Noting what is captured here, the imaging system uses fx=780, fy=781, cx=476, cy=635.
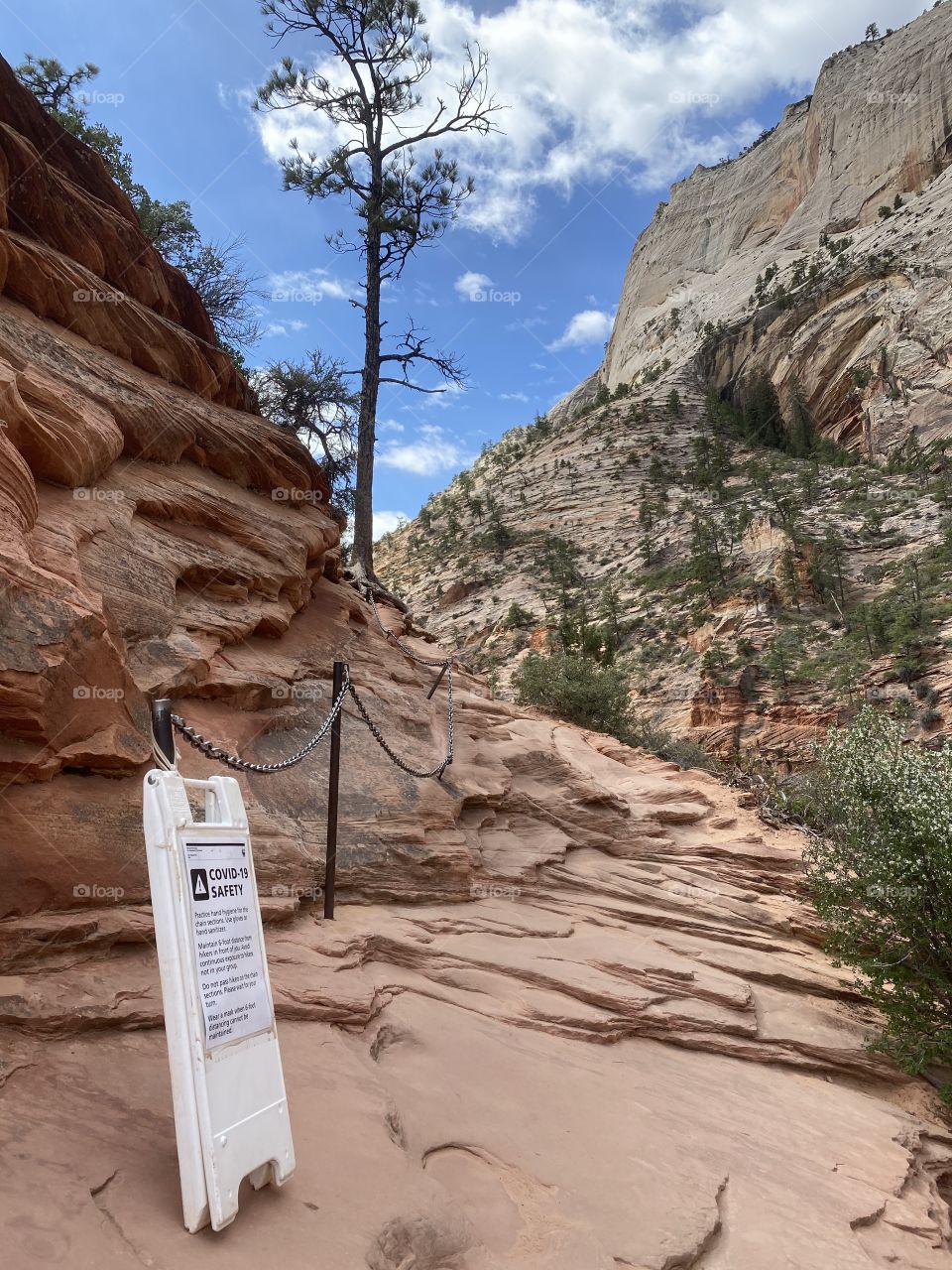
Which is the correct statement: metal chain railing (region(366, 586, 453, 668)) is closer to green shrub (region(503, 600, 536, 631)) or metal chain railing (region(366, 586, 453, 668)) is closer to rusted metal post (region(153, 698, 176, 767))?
rusted metal post (region(153, 698, 176, 767))

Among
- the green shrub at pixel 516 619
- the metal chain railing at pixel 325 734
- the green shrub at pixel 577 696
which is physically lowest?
the metal chain railing at pixel 325 734

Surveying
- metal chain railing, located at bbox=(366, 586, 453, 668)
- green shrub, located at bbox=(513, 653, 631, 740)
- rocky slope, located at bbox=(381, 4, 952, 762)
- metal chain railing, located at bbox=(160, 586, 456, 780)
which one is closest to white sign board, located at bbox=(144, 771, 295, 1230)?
metal chain railing, located at bbox=(160, 586, 456, 780)

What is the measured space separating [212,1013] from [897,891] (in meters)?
6.76

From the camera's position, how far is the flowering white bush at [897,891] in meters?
7.09

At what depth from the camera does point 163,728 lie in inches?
129

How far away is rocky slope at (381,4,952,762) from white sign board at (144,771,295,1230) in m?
25.8

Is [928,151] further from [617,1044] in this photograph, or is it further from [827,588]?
[617,1044]

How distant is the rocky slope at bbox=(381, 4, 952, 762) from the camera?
30.1 m

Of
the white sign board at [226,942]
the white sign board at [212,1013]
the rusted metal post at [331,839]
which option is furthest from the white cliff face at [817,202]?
the white sign board at [212,1013]

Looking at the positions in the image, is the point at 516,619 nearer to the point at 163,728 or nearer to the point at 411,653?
the point at 411,653

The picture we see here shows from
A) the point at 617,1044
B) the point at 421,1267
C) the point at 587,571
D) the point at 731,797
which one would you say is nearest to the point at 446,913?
the point at 617,1044

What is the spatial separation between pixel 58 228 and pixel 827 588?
31690 mm

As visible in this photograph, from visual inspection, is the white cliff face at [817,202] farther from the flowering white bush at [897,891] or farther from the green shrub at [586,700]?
the flowering white bush at [897,891]

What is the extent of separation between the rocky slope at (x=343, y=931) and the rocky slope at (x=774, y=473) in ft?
66.1
